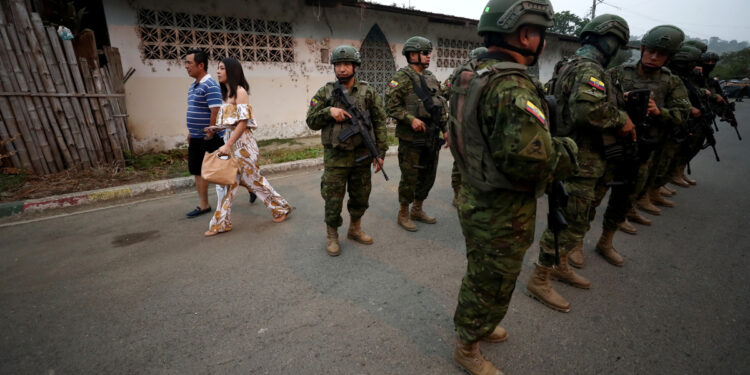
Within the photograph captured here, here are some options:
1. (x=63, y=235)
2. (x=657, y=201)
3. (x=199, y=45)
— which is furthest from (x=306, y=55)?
(x=657, y=201)

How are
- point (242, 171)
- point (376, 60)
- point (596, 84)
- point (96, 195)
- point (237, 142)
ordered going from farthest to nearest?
point (376, 60) → point (96, 195) → point (242, 171) → point (237, 142) → point (596, 84)

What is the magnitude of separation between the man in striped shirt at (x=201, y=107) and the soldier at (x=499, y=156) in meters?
2.70

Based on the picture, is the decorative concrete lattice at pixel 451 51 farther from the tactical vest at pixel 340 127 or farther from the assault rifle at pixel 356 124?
the assault rifle at pixel 356 124

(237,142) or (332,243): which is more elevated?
(237,142)

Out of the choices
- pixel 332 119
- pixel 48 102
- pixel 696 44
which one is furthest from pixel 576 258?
pixel 48 102

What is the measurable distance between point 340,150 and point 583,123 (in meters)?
1.82

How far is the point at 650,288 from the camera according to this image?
2.52m

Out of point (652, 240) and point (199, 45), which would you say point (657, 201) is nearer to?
point (652, 240)

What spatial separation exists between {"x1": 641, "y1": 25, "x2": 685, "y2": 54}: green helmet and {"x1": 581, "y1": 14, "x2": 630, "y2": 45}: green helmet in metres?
0.49

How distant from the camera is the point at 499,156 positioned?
142cm

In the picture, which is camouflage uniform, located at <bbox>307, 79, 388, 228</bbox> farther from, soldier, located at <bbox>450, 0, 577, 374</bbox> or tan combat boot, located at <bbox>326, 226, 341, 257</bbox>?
soldier, located at <bbox>450, 0, 577, 374</bbox>

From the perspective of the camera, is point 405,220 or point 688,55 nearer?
point 405,220

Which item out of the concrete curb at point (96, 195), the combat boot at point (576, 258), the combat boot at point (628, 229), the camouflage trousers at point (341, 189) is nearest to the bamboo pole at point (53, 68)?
the concrete curb at point (96, 195)

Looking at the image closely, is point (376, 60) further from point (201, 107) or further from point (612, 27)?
point (612, 27)
